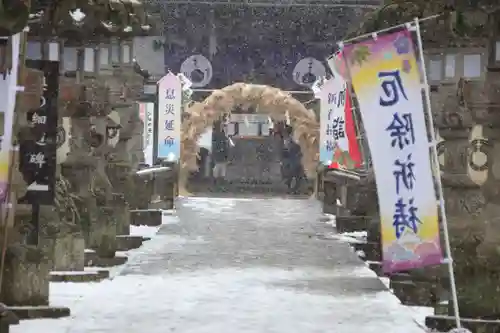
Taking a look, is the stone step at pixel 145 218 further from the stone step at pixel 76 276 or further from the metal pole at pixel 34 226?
the metal pole at pixel 34 226

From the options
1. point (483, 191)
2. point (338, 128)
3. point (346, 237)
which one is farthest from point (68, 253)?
point (338, 128)

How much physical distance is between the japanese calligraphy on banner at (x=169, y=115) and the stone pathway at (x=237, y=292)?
726 centimetres

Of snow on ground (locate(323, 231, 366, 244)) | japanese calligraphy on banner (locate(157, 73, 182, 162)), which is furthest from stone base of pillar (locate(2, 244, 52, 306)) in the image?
japanese calligraphy on banner (locate(157, 73, 182, 162))

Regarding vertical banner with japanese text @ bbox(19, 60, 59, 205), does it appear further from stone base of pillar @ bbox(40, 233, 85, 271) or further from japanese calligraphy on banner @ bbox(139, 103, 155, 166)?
japanese calligraphy on banner @ bbox(139, 103, 155, 166)

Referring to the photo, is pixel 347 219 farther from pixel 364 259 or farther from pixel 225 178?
pixel 225 178

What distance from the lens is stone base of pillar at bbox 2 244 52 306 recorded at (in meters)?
7.73

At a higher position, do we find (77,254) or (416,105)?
(416,105)

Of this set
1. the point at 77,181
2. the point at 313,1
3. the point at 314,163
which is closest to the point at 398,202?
the point at 77,181

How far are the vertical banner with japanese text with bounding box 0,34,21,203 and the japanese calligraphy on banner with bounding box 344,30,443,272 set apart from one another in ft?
8.97

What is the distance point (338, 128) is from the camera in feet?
61.6

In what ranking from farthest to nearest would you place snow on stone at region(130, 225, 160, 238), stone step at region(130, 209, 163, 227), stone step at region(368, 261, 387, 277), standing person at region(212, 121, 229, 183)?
standing person at region(212, 121, 229, 183) < stone step at region(130, 209, 163, 227) < snow on stone at region(130, 225, 160, 238) < stone step at region(368, 261, 387, 277)

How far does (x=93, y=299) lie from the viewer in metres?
8.96

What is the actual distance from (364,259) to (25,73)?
6.72m

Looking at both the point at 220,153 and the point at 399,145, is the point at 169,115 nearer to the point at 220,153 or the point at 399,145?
the point at 220,153
